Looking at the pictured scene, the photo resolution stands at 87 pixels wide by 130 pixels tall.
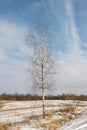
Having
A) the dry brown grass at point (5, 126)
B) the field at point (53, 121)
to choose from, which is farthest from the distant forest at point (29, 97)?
the dry brown grass at point (5, 126)

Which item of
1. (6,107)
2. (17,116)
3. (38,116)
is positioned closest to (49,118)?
(38,116)

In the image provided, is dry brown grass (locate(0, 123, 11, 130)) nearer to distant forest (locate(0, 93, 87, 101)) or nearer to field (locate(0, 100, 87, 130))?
field (locate(0, 100, 87, 130))

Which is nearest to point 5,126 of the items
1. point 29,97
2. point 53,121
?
point 53,121

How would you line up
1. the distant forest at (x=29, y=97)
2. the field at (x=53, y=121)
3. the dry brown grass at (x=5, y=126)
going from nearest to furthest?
the dry brown grass at (x=5, y=126), the field at (x=53, y=121), the distant forest at (x=29, y=97)

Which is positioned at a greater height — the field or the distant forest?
the distant forest

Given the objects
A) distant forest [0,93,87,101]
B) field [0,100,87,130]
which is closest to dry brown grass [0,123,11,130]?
field [0,100,87,130]

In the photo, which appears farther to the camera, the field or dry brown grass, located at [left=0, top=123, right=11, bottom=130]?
the field

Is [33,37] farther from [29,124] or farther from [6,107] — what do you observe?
[6,107]

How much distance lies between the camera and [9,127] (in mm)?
16984

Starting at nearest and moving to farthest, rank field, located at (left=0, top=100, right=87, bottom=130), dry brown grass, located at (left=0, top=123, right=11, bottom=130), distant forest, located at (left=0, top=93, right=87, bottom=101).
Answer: dry brown grass, located at (left=0, top=123, right=11, bottom=130) < field, located at (left=0, top=100, right=87, bottom=130) < distant forest, located at (left=0, top=93, right=87, bottom=101)

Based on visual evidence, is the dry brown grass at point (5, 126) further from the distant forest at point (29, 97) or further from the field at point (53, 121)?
the distant forest at point (29, 97)

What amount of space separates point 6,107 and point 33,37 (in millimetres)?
9403

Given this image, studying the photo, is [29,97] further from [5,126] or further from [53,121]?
[5,126]

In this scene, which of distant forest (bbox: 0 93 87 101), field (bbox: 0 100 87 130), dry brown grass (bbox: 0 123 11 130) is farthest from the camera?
distant forest (bbox: 0 93 87 101)
